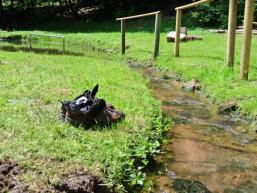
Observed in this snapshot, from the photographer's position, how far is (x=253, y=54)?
49.2 feet

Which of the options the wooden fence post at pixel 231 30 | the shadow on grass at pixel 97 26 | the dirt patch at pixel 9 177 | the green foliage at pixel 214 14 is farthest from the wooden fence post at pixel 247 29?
the shadow on grass at pixel 97 26

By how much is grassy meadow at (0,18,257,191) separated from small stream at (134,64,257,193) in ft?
1.00

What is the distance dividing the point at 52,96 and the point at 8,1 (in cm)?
3918

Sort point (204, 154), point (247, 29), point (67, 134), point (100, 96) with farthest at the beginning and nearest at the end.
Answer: point (247, 29), point (100, 96), point (204, 154), point (67, 134)

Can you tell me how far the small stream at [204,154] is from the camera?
6.11 meters

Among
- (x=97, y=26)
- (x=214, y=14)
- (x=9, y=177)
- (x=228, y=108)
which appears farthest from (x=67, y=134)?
(x=97, y=26)

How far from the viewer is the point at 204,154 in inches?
284

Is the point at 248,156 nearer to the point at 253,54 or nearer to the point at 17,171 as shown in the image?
the point at 17,171

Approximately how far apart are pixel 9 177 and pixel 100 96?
14.3ft

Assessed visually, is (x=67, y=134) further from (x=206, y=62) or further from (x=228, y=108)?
(x=206, y=62)

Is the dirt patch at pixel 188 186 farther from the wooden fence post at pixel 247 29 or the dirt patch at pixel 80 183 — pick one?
the wooden fence post at pixel 247 29

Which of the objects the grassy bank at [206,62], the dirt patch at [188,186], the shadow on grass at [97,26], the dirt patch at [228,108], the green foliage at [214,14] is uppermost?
the green foliage at [214,14]

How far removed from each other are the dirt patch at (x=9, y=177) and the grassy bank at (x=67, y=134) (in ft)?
0.29

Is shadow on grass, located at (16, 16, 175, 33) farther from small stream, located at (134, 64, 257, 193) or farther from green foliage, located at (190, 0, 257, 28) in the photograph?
small stream, located at (134, 64, 257, 193)
